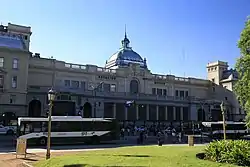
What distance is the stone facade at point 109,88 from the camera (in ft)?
188

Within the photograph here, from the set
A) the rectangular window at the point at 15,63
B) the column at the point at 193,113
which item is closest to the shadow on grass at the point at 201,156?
the rectangular window at the point at 15,63

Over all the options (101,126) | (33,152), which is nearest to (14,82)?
(101,126)

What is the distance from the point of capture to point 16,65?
57.7 m

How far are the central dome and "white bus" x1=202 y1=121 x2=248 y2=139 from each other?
34.8 meters

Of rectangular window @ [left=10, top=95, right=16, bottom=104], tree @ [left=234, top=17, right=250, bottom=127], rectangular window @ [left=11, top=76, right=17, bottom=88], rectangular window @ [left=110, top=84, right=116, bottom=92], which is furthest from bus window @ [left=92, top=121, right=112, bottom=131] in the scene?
rectangular window @ [left=110, top=84, right=116, bottom=92]

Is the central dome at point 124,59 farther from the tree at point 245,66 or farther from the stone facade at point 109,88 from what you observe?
the tree at point 245,66

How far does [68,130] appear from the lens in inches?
1438

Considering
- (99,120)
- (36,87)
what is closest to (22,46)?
(36,87)

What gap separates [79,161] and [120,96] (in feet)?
177

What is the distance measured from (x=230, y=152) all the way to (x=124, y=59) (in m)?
71.7

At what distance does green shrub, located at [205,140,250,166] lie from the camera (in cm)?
1465

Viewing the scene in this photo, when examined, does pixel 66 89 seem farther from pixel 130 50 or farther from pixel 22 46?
pixel 130 50

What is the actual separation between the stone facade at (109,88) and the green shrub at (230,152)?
4492 cm

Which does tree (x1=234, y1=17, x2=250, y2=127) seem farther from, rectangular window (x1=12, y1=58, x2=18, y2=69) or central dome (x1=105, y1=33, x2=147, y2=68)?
central dome (x1=105, y1=33, x2=147, y2=68)
